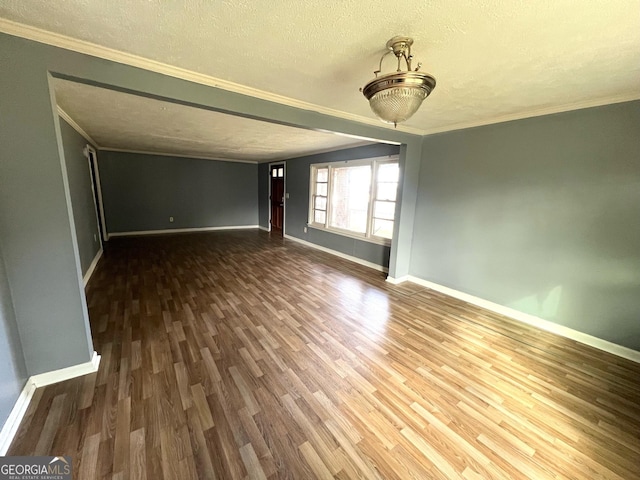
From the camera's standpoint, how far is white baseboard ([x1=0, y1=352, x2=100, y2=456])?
134cm

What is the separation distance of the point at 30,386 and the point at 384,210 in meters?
4.39

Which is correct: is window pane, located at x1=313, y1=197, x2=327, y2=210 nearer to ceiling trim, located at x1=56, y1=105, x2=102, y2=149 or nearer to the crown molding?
the crown molding

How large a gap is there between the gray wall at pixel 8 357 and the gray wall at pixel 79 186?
1.66 metres

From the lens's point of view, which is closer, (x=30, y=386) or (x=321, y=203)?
(x=30, y=386)

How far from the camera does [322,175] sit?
228 inches

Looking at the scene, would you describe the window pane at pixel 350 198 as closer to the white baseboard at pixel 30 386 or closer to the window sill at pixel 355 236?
the window sill at pixel 355 236

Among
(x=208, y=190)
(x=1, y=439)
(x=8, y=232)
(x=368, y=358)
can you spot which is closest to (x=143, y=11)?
(x=8, y=232)

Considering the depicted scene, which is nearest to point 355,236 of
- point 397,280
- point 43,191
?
point 397,280

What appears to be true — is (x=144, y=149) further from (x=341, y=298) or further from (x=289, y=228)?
(x=341, y=298)

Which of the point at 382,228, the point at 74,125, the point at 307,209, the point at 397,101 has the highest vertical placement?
the point at 74,125

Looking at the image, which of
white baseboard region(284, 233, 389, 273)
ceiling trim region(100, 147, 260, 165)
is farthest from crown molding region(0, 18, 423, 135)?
ceiling trim region(100, 147, 260, 165)

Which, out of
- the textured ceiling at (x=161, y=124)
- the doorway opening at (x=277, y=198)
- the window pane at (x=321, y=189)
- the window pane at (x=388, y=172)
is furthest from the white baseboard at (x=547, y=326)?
the doorway opening at (x=277, y=198)

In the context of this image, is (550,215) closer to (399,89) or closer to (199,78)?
(399,89)

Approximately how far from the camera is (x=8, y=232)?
151cm
